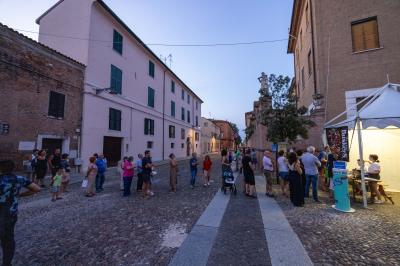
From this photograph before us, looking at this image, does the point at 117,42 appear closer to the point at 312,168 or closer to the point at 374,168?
the point at 312,168

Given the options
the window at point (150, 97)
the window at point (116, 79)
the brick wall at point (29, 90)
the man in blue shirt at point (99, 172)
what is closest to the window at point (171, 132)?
→ the window at point (150, 97)

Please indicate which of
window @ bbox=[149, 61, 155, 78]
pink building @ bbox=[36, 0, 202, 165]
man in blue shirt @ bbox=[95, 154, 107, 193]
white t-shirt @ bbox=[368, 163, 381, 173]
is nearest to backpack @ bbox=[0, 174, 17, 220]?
man in blue shirt @ bbox=[95, 154, 107, 193]

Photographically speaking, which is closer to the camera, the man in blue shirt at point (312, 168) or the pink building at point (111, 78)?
the man in blue shirt at point (312, 168)

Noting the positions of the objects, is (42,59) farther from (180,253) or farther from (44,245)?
(180,253)

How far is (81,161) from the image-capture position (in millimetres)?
13523

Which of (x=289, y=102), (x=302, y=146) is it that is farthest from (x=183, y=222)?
(x=302, y=146)

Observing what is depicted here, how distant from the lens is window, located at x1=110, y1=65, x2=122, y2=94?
17.0 metres

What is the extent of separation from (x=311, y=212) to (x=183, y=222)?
3682mm

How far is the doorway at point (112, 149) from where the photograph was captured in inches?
642

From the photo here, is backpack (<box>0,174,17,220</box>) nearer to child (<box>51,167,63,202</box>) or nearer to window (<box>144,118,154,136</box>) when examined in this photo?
child (<box>51,167,63,202</box>)

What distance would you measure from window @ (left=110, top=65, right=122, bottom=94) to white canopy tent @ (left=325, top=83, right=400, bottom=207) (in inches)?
600

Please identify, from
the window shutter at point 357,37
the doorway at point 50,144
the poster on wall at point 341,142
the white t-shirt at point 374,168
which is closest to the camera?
the white t-shirt at point 374,168

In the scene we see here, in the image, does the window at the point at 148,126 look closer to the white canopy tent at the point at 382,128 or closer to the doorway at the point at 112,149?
the doorway at the point at 112,149

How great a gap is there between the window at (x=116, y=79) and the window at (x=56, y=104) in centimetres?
465
